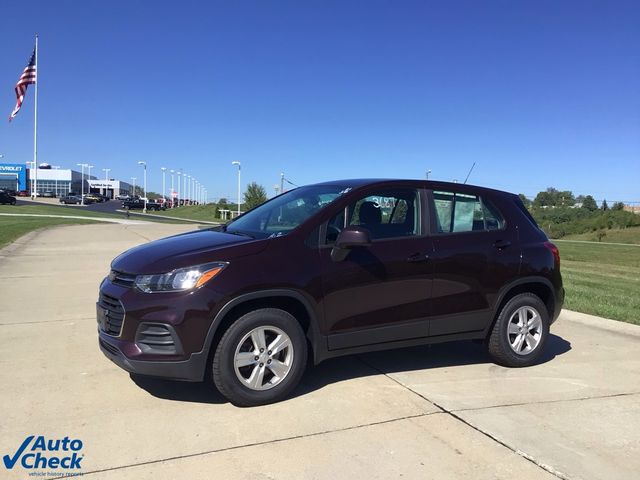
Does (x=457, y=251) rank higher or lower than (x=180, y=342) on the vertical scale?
higher

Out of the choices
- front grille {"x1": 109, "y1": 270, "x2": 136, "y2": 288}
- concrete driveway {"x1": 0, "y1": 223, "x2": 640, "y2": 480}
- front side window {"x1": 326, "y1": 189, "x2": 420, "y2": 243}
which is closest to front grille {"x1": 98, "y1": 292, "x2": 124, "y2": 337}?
front grille {"x1": 109, "y1": 270, "x2": 136, "y2": 288}

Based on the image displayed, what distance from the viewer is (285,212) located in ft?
16.5

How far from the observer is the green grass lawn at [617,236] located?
147 feet

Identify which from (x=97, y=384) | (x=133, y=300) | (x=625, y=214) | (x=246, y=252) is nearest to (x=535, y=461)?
(x=246, y=252)

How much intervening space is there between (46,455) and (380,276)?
2.73 meters

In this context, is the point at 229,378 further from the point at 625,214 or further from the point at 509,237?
the point at 625,214

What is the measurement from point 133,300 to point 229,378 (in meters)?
0.91

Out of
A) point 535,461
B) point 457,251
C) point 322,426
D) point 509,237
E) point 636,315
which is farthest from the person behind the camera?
point 636,315

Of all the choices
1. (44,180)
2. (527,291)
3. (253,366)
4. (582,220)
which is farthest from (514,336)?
(44,180)

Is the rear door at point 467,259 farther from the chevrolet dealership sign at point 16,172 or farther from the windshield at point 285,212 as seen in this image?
the chevrolet dealership sign at point 16,172

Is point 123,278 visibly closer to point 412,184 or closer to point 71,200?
point 412,184

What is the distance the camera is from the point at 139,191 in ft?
593

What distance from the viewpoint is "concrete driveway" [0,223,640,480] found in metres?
3.36

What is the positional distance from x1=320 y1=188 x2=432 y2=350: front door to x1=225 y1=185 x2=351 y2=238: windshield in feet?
0.87
